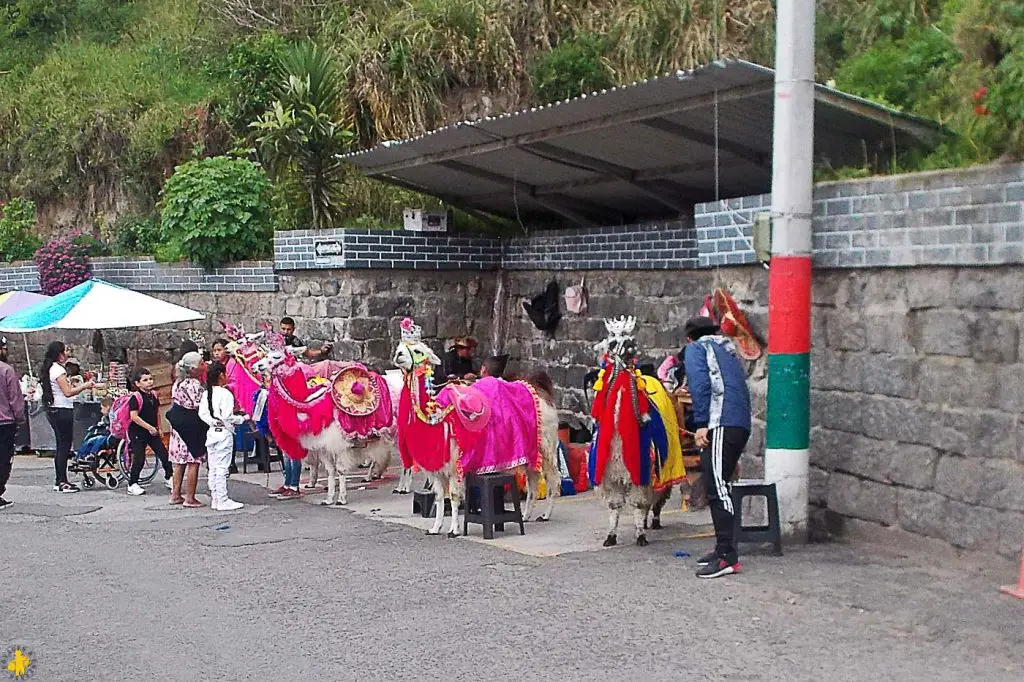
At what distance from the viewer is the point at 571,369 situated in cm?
1491

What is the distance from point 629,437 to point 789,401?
1.18 metres

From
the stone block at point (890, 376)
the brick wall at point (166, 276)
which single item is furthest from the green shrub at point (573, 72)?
the stone block at point (890, 376)

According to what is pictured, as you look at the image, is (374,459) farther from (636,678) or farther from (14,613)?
(636,678)

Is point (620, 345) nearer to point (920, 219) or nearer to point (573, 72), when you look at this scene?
point (920, 219)

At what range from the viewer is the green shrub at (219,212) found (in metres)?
18.0

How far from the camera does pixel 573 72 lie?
53.9 feet

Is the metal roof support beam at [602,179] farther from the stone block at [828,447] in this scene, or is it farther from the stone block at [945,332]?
the stone block at [945,332]

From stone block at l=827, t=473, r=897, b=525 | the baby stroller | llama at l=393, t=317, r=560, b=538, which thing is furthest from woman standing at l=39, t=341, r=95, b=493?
stone block at l=827, t=473, r=897, b=525

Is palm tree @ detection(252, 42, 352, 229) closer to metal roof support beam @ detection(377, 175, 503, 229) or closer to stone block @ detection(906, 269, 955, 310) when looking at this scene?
metal roof support beam @ detection(377, 175, 503, 229)

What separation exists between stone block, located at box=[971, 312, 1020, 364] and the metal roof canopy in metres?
2.16

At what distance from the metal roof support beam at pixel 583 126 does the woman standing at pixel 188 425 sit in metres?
3.56

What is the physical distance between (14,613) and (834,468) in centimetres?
572

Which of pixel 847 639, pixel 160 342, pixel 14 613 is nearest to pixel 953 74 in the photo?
pixel 847 639

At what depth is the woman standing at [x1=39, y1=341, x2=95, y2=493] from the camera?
550 inches
